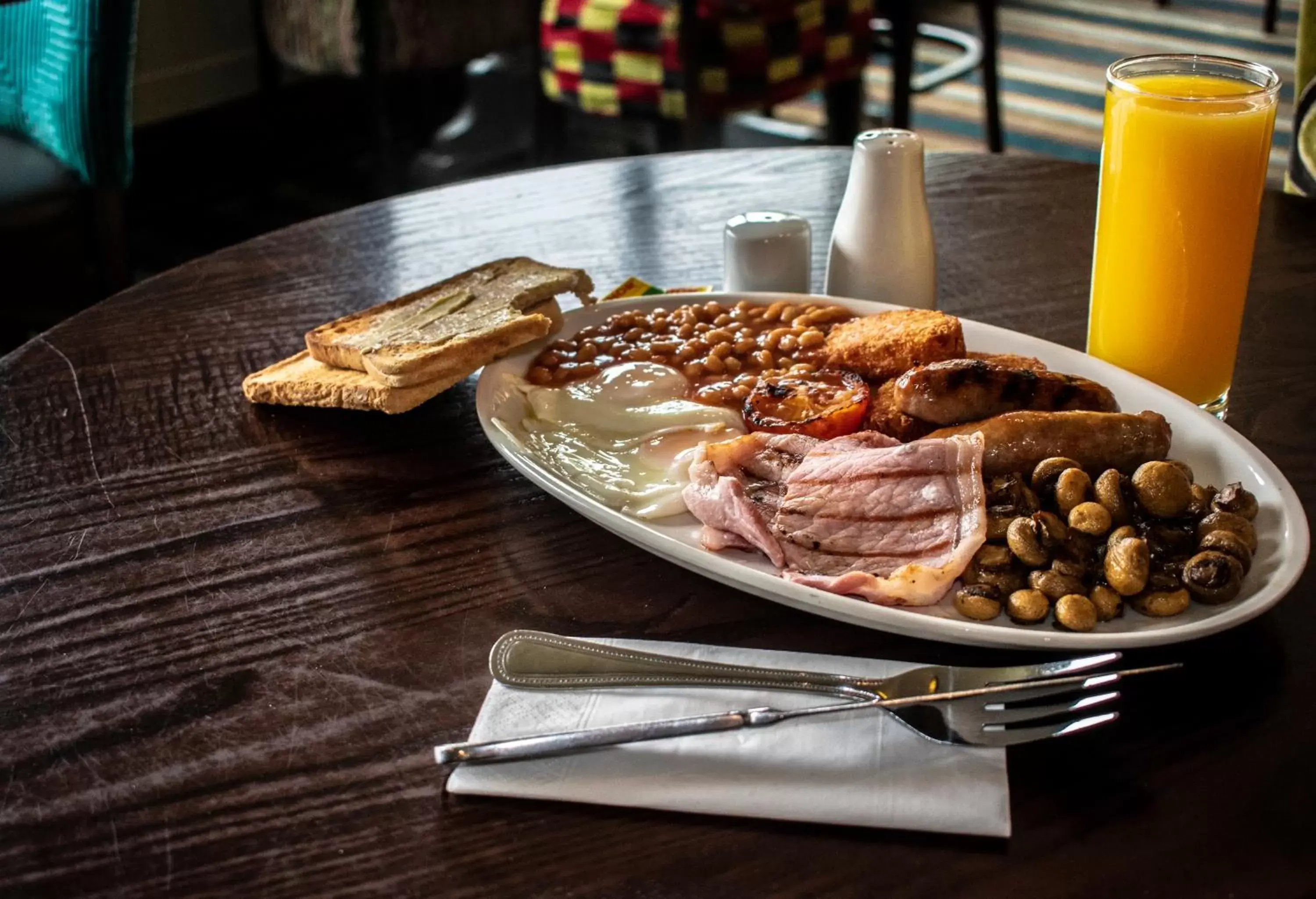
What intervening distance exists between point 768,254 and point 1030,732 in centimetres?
81

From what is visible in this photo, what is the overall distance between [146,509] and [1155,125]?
105 cm

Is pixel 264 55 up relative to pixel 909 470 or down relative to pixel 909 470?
down

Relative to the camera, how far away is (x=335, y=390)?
1345 mm

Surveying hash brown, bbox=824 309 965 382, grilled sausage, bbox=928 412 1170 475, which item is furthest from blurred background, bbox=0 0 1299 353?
grilled sausage, bbox=928 412 1170 475

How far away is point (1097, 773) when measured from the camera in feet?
2.74

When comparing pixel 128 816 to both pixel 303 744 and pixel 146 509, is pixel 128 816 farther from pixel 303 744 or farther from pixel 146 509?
pixel 146 509

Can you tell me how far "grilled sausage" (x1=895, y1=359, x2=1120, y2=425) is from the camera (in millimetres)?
1119

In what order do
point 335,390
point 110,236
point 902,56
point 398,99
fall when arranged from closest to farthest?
point 335,390 → point 110,236 → point 902,56 → point 398,99

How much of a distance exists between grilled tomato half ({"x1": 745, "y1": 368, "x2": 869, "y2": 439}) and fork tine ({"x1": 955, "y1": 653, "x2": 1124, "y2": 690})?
1.17 feet

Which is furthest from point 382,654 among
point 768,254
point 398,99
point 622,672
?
point 398,99

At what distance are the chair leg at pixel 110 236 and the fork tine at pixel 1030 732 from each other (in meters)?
2.40

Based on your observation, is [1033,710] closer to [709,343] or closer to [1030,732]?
[1030,732]

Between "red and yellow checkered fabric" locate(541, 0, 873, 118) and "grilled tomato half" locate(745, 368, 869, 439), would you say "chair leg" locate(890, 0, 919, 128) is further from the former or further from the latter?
"grilled tomato half" locate(745, 368, 869, 439)

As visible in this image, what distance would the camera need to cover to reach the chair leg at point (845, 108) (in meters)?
3.71
